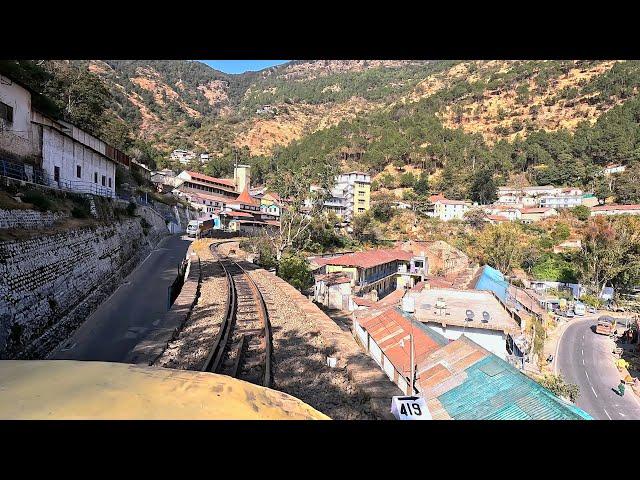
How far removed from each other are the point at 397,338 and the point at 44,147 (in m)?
17.8

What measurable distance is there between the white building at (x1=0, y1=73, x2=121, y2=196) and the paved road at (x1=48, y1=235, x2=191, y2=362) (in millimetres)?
5792

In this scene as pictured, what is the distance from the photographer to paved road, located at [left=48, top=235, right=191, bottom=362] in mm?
11414

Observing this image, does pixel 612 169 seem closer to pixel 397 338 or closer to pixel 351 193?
pixel 351 193

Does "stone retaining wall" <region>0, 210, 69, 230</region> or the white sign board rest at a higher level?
"stone retaining wall" <region>0, 210, 69, 230</region>

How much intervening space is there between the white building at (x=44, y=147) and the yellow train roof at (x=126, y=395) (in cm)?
1745

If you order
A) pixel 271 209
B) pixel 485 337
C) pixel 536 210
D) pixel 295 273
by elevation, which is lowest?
pixel 485 337

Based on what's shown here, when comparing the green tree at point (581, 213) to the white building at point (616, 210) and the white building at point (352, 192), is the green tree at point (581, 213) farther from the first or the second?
the white building at point (352, 192)

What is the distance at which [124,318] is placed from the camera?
14.6m

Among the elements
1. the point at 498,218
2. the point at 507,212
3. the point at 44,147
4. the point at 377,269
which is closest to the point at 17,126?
the point at 44,147

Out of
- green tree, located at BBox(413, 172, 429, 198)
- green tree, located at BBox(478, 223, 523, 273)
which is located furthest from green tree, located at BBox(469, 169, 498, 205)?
green tree, located at BBox(478, 223, 523, 273)

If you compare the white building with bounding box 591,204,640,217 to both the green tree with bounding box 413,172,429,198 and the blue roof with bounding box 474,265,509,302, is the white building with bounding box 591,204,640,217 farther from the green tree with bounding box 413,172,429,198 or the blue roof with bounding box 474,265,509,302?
the blue roof with bounding box 474,265,509,302

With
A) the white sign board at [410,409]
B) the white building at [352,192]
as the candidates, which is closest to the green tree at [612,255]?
the white building at [352,192]

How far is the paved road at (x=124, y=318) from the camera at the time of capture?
11.4 m
